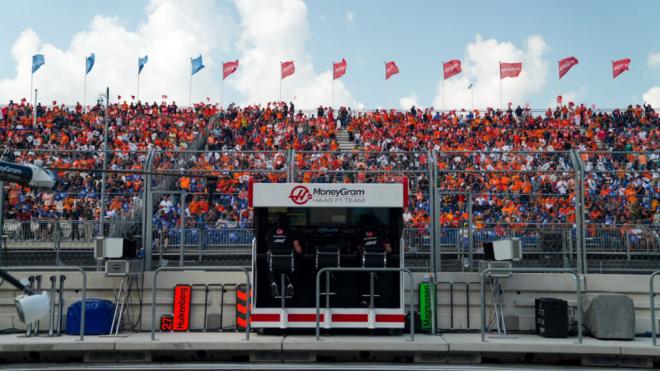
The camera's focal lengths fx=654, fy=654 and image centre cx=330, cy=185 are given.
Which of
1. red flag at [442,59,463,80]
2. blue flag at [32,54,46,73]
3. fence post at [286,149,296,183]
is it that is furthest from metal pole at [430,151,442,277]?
blue flag at [32,54,46,73]

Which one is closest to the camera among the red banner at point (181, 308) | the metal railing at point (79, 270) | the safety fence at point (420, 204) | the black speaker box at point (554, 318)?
the metal railing at point (79, 270)

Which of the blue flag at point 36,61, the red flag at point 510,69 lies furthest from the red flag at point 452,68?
the blue flag at point 36,61

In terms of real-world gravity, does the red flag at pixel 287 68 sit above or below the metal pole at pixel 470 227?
above

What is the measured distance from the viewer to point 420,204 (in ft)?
40.0

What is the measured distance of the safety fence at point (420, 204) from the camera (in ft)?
39.1

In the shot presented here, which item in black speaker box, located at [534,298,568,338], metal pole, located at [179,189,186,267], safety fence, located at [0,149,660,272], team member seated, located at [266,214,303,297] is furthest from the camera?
metal pole, located at [179,189,186,267]

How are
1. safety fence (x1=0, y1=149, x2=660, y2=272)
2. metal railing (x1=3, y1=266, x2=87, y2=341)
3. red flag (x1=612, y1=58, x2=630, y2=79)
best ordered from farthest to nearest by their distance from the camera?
red flag (x1=612, y1=58, x2=630, y2=79) → safety fence (x1=0, y1=149, x2=660, y2=272) → metal railing (x1=3, y1=266, x2=87, y2=341)

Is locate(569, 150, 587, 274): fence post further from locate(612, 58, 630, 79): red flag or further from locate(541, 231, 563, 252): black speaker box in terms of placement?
locate(612, 58, 630, 79): red flag

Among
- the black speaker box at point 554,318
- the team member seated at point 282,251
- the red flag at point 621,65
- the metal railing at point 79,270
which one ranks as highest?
the red flag at point 621,65

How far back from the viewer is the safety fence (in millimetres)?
11914

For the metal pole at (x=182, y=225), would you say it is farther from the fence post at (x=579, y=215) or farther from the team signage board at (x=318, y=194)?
the fence post at (x=579, y=215)

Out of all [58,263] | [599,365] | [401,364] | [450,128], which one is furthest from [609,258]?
[450,128]

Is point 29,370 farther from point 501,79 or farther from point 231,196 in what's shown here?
point 501,79

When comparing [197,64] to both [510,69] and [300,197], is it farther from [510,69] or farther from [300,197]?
[300,197]
